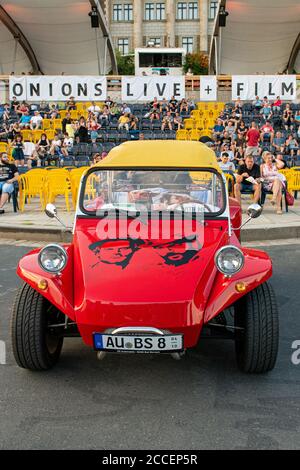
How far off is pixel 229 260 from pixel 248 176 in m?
7.31

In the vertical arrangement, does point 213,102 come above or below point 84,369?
above

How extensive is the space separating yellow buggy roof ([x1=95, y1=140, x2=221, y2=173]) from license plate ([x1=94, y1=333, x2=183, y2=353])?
1.83 meters

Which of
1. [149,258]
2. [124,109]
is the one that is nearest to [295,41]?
[124,109]

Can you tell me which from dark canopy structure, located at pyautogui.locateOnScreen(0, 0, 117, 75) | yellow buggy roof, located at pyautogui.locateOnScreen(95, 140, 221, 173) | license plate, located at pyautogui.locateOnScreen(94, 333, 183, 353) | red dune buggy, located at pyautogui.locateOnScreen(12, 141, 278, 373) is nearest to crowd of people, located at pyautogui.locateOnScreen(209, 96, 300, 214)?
yellow buggy roof, located at pyautogui.locateOnScreen(95, 140, 221, 173)

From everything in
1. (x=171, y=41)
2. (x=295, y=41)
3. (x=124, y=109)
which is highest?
(x=171, y=41)

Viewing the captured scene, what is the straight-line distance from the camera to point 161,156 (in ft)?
18.0

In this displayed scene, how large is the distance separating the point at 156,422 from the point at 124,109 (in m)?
21.6

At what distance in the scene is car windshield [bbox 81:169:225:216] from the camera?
5.16 meters

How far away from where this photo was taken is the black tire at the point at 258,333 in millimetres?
4277

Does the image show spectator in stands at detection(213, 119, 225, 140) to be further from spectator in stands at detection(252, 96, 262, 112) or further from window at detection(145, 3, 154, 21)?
window at detection(145, 3, 154, 21)

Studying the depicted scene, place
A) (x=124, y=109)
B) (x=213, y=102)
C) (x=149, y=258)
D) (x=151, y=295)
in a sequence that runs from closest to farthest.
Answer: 1. (x=151, y=295)
2. (x=149, y=258)
3. (x=124, y=109)
4. (x=213, y=102)

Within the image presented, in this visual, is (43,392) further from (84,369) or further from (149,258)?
(149,258)
